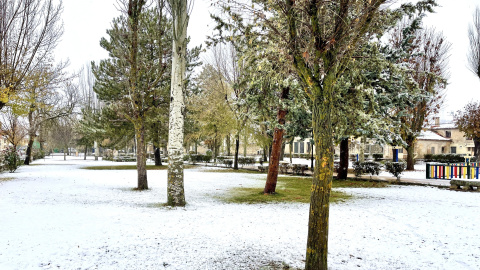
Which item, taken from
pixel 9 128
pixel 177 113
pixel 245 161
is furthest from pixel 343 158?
pixel 9 128

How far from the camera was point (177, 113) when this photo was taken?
820 centimetres

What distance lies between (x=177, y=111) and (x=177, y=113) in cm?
6

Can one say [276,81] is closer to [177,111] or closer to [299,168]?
[177,111]

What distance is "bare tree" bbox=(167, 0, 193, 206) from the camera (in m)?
8.16

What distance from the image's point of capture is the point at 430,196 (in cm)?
1102

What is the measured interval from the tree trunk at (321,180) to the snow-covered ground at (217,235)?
689 millimetres

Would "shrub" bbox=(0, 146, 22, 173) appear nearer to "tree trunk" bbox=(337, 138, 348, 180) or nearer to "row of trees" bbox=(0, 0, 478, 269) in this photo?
"row of trees" bbox=(0, 0, 478, 269)

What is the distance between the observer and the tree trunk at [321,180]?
11.8 ft

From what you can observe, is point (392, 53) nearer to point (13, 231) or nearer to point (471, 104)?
point (13, 231)

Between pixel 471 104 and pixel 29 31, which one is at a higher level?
pixel 29 31

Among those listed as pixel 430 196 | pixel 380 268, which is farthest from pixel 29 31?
pixel 430 196

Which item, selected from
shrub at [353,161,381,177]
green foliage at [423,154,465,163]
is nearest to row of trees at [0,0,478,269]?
shrub at [353,161,381,177]

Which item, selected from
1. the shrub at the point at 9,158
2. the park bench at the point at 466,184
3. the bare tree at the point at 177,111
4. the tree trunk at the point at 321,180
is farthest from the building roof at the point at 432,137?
the shrub at the point at 9,158

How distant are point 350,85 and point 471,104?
22232mm
